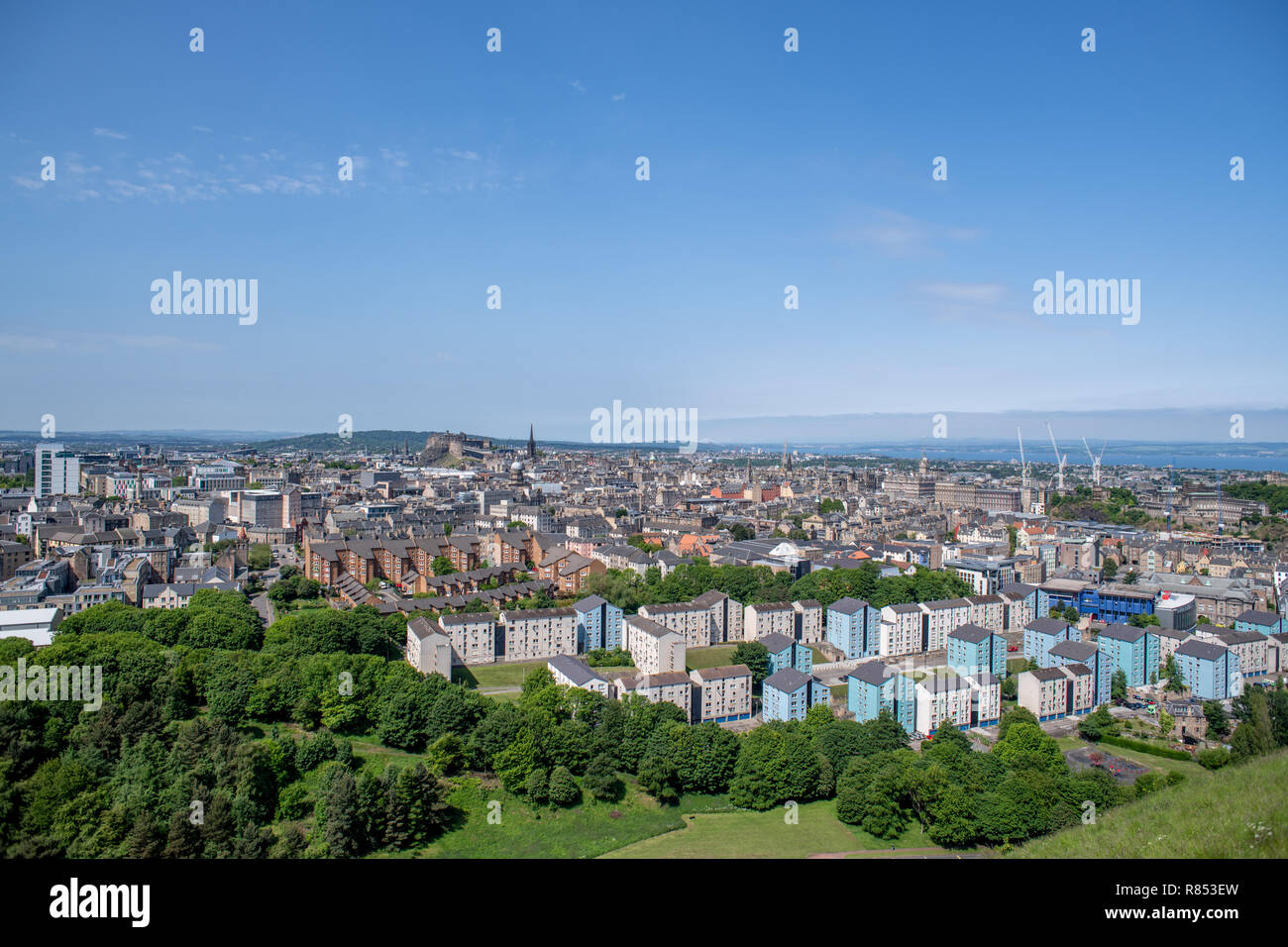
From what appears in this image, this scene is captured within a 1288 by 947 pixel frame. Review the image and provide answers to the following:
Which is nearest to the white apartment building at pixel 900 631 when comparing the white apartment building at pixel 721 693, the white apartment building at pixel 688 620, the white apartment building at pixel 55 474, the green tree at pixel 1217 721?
the white apartment building at pixel 688 620

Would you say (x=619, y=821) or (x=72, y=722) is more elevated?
(x=72, y=722)

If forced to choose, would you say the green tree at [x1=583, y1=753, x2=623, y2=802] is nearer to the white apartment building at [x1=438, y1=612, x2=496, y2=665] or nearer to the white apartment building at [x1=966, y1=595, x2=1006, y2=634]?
the white apartment building at [x1=438, y1=612, x2=496, y2=665]

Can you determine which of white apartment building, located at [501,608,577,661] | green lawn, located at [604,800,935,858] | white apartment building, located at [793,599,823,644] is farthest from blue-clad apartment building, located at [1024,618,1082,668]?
white apartment building, located at [501,608,577,661]

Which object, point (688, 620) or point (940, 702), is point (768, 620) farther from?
point (940, 702)

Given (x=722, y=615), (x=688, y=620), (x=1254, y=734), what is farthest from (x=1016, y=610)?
(x=688, y=620)
